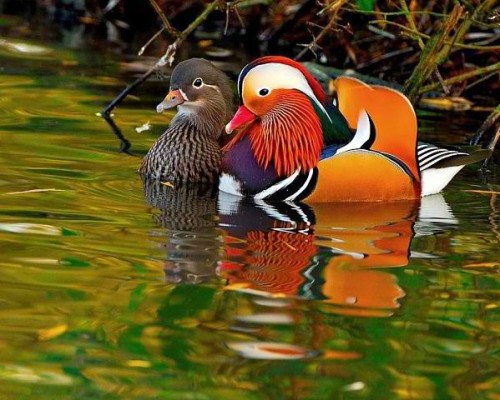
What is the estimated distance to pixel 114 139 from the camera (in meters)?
7.18

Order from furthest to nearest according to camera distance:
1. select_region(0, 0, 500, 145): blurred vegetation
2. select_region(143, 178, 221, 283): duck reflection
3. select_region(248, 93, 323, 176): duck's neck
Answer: select_region(0, 0, 500, 145): blurred vegetation → select_region(248, 93, 323, 176): duck's neck → select_region(143, 178, 221, 283): duck reflection

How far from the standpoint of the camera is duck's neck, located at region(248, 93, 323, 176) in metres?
6.18

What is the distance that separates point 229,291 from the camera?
4.28 m

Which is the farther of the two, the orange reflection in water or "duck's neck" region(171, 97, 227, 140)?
"duck's neck" region(171, 97, 227, 140)

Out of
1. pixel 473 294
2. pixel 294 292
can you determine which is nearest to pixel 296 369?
pixel 294 292

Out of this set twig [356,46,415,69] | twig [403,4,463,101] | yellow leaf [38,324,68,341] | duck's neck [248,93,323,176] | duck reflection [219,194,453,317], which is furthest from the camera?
twig [356,46,415,69]

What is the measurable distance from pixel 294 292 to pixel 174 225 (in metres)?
1.13

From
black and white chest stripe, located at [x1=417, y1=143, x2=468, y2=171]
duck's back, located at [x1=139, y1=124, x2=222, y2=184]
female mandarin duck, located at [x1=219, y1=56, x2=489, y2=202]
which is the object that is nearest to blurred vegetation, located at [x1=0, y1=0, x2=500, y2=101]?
black and white chest stripe, located at [x1=417, y1=143, x2=468, y2=171]

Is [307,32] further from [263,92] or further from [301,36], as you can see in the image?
[263,92]

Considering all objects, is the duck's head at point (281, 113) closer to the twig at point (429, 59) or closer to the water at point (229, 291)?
the water at point (229, 291)

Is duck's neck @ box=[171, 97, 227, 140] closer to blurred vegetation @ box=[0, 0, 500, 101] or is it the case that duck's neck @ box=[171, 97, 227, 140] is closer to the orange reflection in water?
the orange reflection in water

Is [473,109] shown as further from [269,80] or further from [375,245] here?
[375,245]

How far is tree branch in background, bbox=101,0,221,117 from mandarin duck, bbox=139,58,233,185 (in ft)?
0.72

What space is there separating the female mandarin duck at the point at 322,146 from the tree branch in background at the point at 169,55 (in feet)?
2.38
